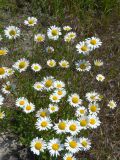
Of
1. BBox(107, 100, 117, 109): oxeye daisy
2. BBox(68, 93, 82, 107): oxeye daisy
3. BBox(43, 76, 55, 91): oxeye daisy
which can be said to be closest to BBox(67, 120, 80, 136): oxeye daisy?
BBox(68, 93, 82, 107): oxeye daisy

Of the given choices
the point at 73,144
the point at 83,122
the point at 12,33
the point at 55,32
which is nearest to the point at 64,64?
the point at 55,32

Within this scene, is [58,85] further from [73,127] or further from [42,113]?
[73,127]

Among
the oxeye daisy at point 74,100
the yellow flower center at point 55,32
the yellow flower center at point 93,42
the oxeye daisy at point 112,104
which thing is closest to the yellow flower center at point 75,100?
the oxeye daisy at point 74,100

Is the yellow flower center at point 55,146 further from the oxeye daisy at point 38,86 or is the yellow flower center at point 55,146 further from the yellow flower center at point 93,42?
the yellow flower center at point 93,42

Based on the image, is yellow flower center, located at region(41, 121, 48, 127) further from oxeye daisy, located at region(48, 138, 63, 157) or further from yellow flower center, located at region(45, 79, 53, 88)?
yellow flower center, located at region(45, 79, 53, 88)

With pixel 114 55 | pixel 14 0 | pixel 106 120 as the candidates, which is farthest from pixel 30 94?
pixel 14 0

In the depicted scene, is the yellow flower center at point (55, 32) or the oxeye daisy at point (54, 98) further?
the yellow flower center at point (55, 32)
